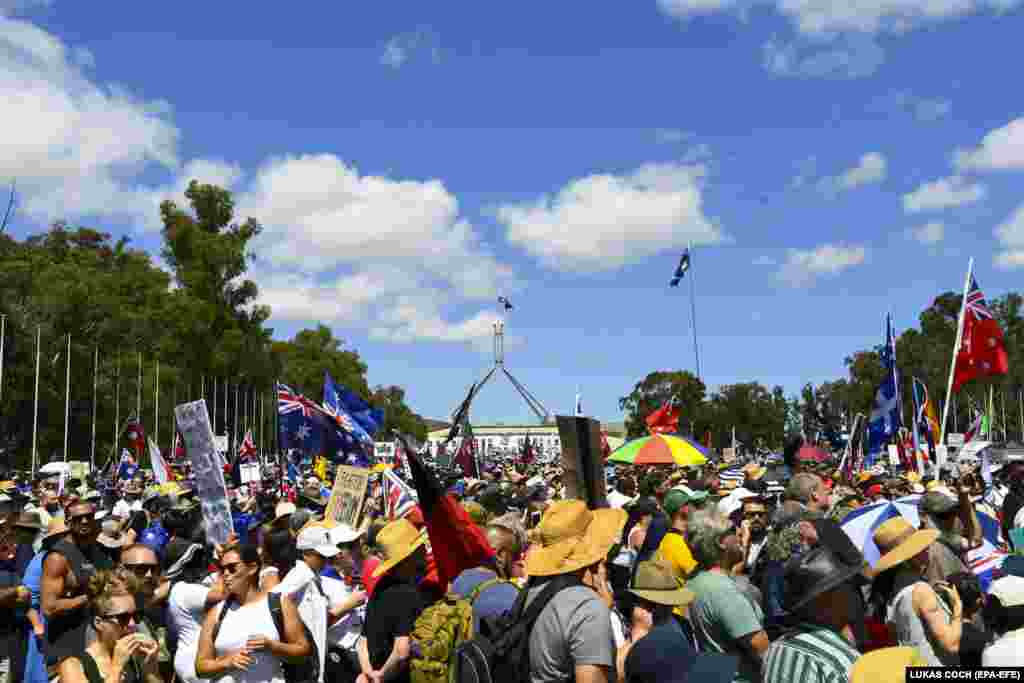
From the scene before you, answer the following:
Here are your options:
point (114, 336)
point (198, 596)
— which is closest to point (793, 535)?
point (198, 596)

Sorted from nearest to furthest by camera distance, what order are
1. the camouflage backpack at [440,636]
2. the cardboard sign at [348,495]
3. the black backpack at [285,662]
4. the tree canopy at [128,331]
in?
the camouflage backpack at [440,636]
the black backpack at [285,662]
the cardboard sign at [348,495]
the tree canopy at [128,331]

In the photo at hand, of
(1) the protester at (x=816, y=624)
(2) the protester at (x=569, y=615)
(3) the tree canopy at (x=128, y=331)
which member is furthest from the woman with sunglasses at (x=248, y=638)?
(3) the tree canopy at (x=128, y=331)

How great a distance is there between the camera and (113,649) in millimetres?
5520

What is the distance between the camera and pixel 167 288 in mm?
75000

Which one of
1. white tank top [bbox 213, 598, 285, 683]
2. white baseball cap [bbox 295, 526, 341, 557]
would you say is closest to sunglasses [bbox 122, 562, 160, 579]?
white baseball cap [bbox 295, 526, 341, 557]

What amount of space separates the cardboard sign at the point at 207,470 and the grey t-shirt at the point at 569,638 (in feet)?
13.6

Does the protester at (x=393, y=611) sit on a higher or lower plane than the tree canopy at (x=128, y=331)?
lower

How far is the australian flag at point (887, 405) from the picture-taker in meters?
18.0

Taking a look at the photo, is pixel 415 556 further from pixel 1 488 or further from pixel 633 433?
pixel 633 433

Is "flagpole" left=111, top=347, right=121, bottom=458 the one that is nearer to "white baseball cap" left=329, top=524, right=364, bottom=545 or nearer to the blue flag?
the blue flag

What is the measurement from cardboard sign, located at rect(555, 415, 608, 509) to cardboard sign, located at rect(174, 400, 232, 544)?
2.72 m

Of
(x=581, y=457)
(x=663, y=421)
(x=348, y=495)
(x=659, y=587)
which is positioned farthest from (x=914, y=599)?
(x=663, y=421)

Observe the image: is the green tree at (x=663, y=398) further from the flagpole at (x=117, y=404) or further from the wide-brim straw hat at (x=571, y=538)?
the wide-brim straw hat at (x=571, y=538)

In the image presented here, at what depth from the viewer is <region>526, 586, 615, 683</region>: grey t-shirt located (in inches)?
180
